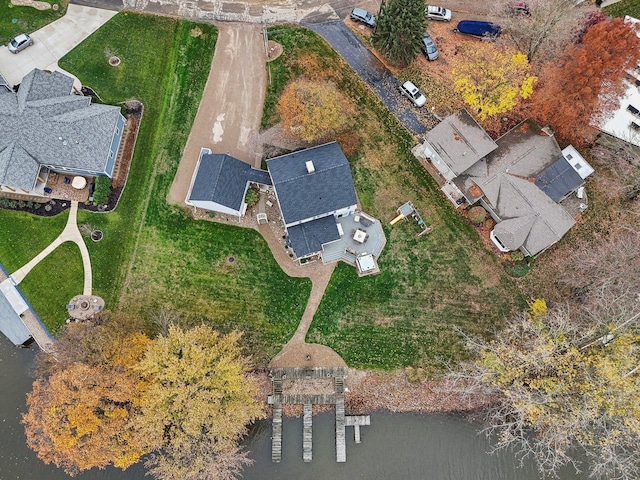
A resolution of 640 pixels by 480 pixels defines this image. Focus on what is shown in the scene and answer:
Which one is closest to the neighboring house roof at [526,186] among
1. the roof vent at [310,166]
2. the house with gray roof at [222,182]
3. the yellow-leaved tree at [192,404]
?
the roof vent at [310,166]

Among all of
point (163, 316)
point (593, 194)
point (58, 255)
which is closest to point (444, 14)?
point (593, 194)

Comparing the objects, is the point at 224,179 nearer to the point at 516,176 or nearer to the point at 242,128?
the point at 242,128

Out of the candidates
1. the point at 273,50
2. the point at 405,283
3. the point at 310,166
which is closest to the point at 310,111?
the point at 310,166

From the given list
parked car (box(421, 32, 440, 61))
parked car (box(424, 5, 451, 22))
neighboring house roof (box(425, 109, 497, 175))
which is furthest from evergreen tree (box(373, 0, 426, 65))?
neighboring house roof (box(425, 109, 497, 175))

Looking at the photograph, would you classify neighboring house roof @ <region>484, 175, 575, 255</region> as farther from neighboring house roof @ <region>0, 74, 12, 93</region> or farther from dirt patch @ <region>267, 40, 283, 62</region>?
neighboring house roof @ <region>0, 74, 12, 93</region>

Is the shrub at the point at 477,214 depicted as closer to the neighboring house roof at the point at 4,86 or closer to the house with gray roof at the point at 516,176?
the house with gray roof at the point at 516,176

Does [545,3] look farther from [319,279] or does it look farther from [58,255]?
[58,255]
